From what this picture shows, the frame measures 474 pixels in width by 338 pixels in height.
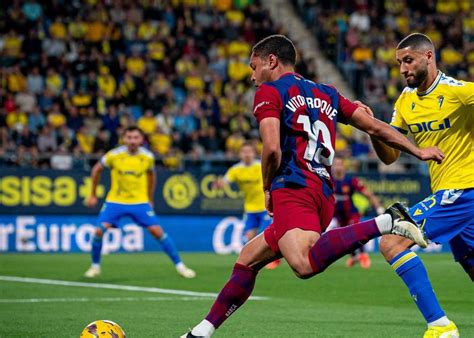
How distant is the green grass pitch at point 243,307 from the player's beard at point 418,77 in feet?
7.46

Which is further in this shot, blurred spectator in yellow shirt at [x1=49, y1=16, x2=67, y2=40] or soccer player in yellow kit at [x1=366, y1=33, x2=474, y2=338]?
blurred spectator in yellow shirt at [x1=49, y1=16, x2=67, y2=40]

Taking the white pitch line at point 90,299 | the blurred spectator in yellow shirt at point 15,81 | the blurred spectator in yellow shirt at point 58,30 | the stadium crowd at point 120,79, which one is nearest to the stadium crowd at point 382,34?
the stadium crowd at point 120,79

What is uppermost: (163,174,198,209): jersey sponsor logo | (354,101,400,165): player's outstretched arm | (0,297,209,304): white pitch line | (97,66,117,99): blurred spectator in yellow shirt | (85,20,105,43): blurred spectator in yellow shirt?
(85,20,105,43): blurred spectator in yellow shirt

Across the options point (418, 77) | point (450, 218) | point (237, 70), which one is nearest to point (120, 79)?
point (237, 70)

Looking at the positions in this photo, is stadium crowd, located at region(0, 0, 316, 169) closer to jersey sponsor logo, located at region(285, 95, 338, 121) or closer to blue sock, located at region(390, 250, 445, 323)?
blue sock, located at region(390, 250, 445, 323)

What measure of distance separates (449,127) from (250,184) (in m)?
11.1

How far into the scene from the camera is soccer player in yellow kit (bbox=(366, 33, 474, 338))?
838 cm

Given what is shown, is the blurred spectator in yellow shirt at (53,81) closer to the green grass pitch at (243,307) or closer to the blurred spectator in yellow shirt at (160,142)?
the blurred spectator in yellow shirt at (160,142)

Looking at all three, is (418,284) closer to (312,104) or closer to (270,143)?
(312,104)

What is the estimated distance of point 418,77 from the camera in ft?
28.7

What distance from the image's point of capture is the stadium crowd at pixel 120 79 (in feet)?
78.6

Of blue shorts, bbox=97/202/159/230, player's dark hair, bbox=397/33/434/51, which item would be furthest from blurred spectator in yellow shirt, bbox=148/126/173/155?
player's dark hair, bbox=397/33/434/51

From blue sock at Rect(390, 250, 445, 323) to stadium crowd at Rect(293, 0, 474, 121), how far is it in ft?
67.3

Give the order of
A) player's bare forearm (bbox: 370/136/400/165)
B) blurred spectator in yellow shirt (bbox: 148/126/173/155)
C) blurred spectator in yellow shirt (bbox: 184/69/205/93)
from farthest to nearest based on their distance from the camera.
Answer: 1. blurred spectator in yellow shirt (bbox: 184/69/205/93)
2. blurred spectator in yellow shirt (bbox: 148/126/173/155)
3. player's bare forearm (bbox: 370/136/400/165)
